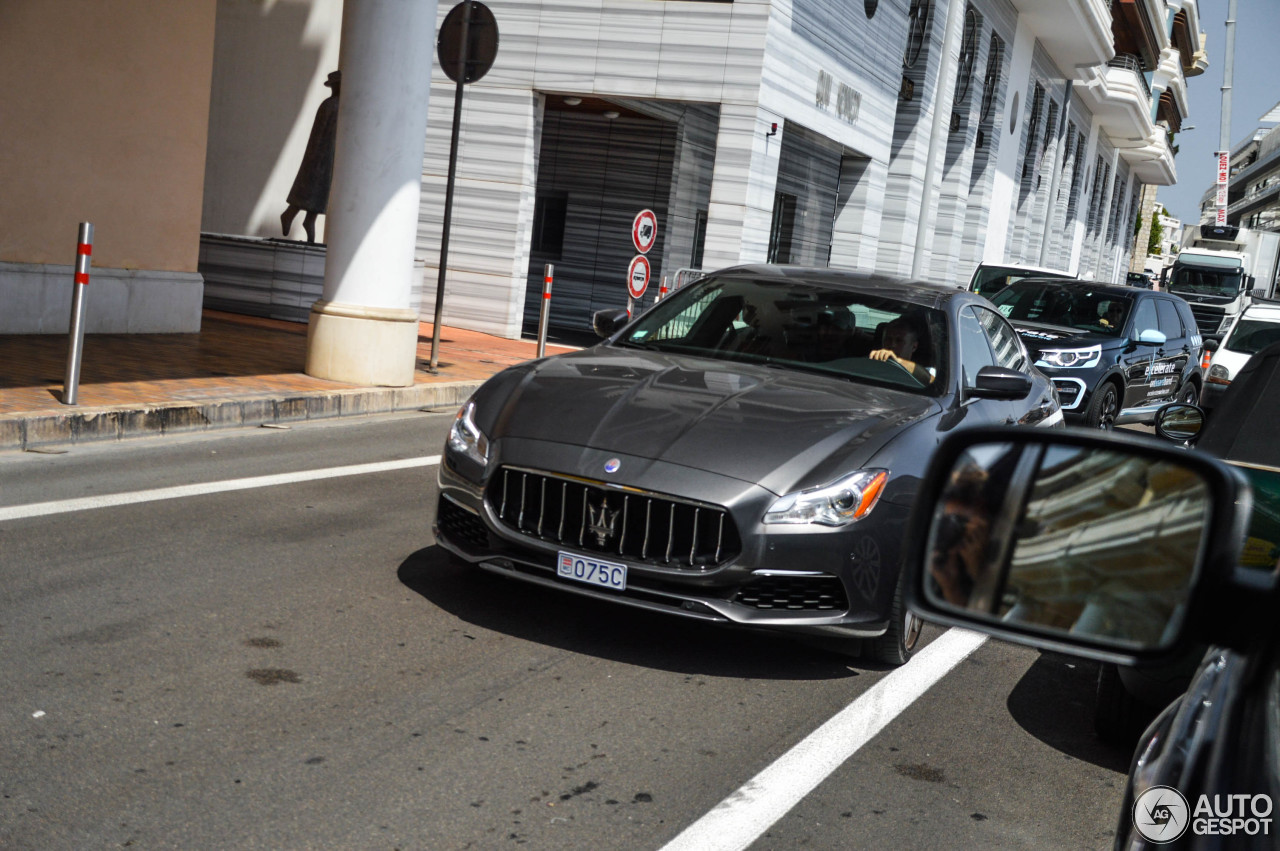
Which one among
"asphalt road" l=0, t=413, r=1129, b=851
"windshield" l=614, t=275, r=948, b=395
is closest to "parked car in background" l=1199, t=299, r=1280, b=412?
"windshield" l=614, t=275, r=948, b=395

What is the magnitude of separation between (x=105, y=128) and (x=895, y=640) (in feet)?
33.8

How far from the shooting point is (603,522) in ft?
15.9

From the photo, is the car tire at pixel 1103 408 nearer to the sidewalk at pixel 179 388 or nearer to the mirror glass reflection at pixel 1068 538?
the sidewalk at pixel 179 388

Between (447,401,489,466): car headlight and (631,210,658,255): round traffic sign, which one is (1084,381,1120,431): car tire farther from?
(447,401,489,466): car headlight

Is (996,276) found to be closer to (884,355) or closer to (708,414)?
(884,355)

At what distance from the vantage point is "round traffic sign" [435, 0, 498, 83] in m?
12.4

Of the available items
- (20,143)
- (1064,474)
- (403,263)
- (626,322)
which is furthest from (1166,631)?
(20,143)

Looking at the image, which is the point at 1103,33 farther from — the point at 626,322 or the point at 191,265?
the point at 626,322

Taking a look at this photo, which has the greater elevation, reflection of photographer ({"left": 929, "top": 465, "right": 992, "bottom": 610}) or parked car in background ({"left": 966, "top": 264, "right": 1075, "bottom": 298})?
parked car in background ({"left": 966, "top": 264, "right": 1075, "bottom": 298})

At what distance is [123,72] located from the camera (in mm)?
12688

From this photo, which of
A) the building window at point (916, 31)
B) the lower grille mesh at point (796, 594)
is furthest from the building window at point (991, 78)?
the lower grille mesh at point (796, 594)

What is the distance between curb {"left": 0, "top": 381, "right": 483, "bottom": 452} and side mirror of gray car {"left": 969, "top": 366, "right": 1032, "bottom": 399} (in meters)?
5.44

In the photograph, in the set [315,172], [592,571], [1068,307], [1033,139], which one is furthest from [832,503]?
[1033,139]

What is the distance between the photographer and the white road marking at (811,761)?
137 inches
